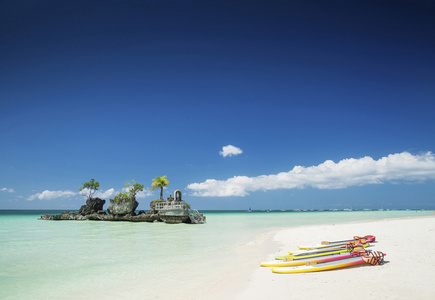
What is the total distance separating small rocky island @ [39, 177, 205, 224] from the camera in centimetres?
4303

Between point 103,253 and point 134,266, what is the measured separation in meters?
4.95

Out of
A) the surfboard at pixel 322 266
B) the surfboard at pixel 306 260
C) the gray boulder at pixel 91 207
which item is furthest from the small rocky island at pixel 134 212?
the surfboard at pixel 322 266

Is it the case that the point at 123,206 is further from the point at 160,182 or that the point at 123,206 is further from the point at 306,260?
the point at 306,260

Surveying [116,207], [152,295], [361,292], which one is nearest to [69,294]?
[152,295]

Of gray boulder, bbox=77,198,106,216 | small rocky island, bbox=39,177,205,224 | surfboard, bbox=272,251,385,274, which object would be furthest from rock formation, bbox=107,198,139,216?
surfboard, bbox=272,251,385,274

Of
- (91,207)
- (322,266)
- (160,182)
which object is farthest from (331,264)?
(91,207)

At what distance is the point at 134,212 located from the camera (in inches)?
2153

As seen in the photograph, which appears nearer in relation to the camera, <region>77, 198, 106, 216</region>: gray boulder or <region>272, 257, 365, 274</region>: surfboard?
Result: <region>272, 257, 365, 274</region>: surfboard

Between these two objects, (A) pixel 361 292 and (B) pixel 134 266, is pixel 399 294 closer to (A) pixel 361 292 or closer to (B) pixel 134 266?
(A) pixel 361 292

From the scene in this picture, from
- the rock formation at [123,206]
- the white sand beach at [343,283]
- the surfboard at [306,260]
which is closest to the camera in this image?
the white sand beach at [343,283]

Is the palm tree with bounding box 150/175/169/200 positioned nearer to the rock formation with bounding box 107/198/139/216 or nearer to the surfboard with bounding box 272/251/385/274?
the rock formation with bounding box 107/198/139/216

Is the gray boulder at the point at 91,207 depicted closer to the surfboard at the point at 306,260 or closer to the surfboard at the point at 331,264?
the surfboard at the point at 306,260

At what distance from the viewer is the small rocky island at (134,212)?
141 feet

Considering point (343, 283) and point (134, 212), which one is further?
point (134, 212)
